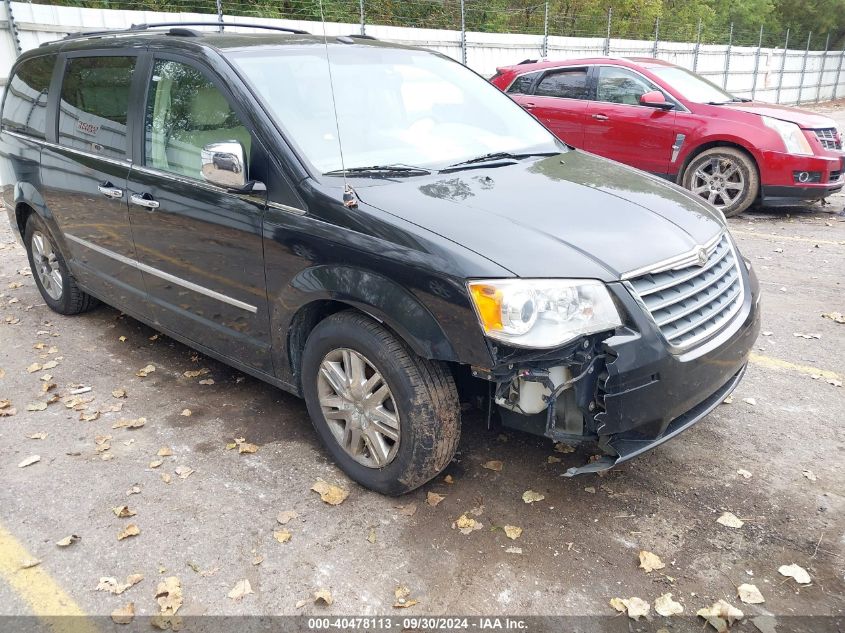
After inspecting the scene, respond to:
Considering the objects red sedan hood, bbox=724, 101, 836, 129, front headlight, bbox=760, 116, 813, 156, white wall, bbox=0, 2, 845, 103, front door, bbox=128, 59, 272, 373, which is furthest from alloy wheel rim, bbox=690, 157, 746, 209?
white wall, bbox=0, 2, 845, 103

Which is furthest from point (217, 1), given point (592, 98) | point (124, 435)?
point (124, 435)

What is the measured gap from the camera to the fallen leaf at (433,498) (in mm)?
3006

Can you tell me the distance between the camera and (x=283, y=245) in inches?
118

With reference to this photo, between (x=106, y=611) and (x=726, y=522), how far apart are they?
246 cm

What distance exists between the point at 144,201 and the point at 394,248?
1.82 meters

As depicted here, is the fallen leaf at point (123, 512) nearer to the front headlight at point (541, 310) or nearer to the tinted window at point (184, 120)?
the tinted window at point (184, 120)

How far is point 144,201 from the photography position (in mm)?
3719

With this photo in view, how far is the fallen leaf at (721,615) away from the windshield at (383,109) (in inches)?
85.9

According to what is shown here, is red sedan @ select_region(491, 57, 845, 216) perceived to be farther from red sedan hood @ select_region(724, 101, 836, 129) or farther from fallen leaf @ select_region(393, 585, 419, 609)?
fallen leaf @ select_region(393, 585, 419, 609)

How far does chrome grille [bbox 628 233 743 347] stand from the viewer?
2.58 metres

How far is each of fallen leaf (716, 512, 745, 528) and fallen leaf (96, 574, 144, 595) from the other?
235 centimetres

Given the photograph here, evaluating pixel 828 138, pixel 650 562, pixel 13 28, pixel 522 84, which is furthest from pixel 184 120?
pixel 13 28

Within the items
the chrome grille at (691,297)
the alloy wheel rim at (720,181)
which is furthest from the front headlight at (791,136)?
the chrome grille at (691,297)

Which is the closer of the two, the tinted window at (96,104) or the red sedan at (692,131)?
the tinted window at (96,104)
